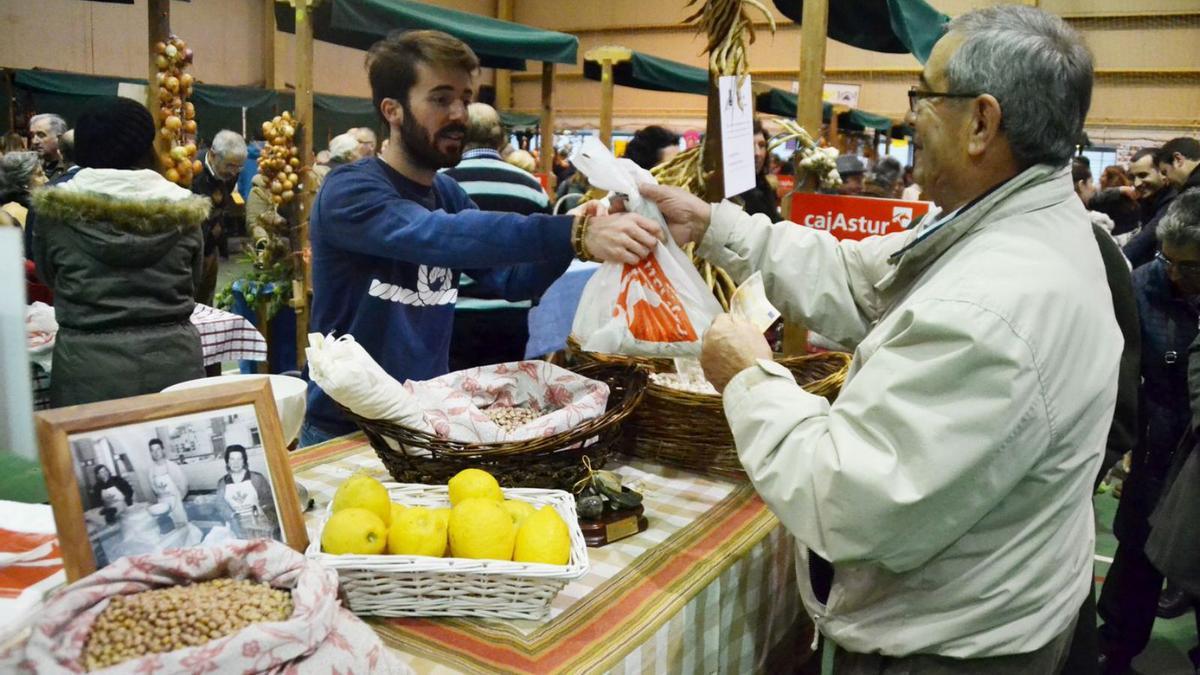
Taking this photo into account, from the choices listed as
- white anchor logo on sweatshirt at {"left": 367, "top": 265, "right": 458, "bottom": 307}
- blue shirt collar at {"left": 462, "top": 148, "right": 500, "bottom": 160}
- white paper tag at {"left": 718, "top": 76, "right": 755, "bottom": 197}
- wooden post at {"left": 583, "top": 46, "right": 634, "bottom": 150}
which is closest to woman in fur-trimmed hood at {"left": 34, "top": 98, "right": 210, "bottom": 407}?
blue shirt collar at {"left": 462, "top": 148, "right": 500, "bottom": 160}

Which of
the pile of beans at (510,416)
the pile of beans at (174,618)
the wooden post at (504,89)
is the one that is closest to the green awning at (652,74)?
the pile of beans at (510,416)

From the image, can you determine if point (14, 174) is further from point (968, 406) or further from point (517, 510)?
point (968, 406)

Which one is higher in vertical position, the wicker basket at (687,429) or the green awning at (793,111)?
the green awning at (793,111)

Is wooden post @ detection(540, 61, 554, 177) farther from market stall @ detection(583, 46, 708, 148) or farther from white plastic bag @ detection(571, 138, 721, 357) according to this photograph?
white plastic bag @ detection(571, 138, 721, 357)

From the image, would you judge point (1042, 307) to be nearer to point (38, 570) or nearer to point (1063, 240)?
point (1063, 240)

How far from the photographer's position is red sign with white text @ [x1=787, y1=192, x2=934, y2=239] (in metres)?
2.64

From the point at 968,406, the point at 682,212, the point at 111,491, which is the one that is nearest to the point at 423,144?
the point at 682,212

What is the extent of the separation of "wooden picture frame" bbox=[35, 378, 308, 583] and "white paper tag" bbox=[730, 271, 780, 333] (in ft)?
2.87

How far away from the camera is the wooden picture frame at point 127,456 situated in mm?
891

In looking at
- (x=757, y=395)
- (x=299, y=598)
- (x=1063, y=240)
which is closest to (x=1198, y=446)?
(x=1063, y=240)

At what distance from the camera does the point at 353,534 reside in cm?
107

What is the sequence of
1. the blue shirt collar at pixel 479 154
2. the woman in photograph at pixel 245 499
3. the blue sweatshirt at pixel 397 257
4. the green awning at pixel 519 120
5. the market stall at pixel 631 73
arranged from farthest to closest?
1. the green awning at pixel 519 120
2. the market stall at pixel 631 73
3. the blue shirt collar at pixel 479 154
4. the blue sweatshirt at pixel 397 257
5. the woman in photograph at pixel 245 499

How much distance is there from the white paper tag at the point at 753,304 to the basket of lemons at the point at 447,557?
2.20 ft

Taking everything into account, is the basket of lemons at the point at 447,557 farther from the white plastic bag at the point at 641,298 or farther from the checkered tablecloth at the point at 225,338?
the checkered tablecloth at the point at 225,338
